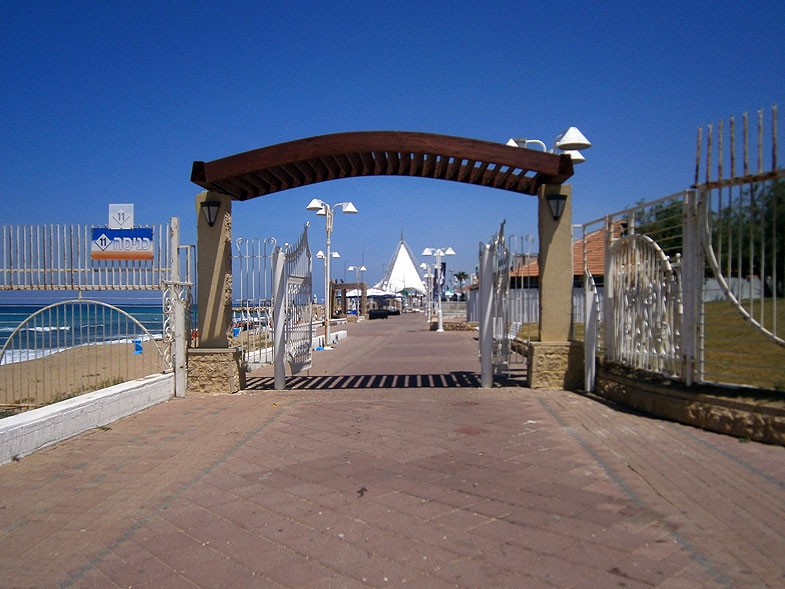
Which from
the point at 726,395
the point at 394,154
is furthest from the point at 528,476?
the point at 394,154

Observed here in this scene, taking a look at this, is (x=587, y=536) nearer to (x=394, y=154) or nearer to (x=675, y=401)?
(x=675, y=401)

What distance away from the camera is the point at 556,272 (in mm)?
9781

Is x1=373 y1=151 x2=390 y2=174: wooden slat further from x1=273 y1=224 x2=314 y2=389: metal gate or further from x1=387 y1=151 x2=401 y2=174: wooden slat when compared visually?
x1=273 y1=224 x2=314 y2=389: metal gate

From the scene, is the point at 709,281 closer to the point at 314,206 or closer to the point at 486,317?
the point at 486,317

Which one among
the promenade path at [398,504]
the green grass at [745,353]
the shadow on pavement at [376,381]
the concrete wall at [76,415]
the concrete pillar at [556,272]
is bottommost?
the shadow on pavement at [376,381]

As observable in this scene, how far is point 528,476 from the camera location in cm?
534

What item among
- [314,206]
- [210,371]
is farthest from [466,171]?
[314,206]

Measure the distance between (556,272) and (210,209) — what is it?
551cm

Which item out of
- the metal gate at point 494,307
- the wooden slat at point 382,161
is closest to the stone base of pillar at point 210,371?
the wooden slat at point 382,161

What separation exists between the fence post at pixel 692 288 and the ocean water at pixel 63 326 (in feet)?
23.7

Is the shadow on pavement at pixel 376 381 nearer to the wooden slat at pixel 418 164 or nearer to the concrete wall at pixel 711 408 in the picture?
the concrete wall at pixel 711 408

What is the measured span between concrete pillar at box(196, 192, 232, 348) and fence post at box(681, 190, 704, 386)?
6663 millimetres

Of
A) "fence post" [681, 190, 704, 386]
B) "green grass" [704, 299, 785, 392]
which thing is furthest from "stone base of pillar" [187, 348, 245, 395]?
"green grass" [704, 299, 785, 392]

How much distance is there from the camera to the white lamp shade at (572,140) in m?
9.57
